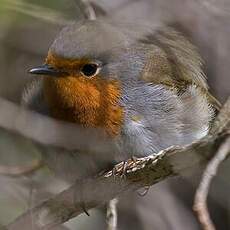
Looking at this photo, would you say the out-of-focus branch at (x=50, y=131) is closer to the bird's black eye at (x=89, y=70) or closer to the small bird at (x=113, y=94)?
the small bird at (x=113, y=94)

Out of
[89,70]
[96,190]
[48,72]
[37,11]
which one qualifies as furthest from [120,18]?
[96,190]

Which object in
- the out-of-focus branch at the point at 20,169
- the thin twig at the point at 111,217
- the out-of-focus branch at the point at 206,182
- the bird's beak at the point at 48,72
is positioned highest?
the out-of-focus branch at the point at 206,182

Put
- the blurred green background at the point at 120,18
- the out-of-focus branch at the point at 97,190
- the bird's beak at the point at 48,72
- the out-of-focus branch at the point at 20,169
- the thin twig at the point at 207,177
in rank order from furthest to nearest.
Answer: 1. the blurred green background at the point at 120,18
2. the out-of-focus branch at the point at 20,169
3. the bird's beak at the point at 48,72
4. the out-of-focus branch at the point at 97,190
5. the thin twig at the point at 207,177

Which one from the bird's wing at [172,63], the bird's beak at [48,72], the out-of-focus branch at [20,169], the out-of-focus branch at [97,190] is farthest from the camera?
the out-of-focus branch at [20,169]

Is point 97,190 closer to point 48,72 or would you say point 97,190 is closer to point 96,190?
point 96,190

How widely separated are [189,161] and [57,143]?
130cm

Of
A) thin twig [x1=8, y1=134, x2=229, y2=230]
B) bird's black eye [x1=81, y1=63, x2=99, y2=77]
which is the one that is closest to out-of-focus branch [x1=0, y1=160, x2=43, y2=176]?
thin twig [x1=8, y1=134, x2=229, y2=230]

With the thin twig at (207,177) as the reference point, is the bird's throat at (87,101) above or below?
below

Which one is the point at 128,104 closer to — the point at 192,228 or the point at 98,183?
the point at 98,183

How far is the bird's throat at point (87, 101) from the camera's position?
129 inches

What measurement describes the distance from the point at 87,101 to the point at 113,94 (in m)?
0.13

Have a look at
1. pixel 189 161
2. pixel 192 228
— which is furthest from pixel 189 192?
pixel 189 161

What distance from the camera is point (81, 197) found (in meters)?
3.28

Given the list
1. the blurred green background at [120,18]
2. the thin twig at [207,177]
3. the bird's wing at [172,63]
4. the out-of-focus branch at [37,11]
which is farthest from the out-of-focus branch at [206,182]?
the blurred green background at [120,18]
